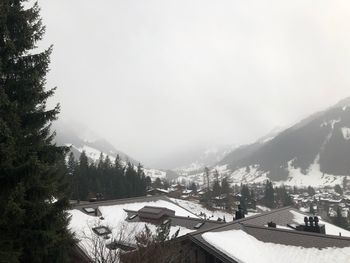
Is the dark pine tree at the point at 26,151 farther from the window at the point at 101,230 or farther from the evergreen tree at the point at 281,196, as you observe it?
the evergreen tree at the point at 281,196

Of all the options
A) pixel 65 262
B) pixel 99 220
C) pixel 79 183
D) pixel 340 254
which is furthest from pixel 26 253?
pixel 79 183

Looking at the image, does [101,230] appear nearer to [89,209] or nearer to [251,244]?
[89,209]

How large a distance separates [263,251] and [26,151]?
60.6 feet

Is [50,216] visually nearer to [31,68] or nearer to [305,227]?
[31,68]

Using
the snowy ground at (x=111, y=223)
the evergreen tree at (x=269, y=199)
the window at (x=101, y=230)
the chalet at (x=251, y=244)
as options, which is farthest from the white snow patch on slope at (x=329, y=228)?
the evergreen tree at (x=269, y=199)

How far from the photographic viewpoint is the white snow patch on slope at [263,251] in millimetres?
23438

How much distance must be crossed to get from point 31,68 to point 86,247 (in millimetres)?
19931

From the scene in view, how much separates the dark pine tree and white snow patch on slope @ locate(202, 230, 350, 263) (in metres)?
12.7

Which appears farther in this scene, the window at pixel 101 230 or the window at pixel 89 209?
the window at pixel 89 209

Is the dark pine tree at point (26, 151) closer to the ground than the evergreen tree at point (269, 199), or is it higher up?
higher up

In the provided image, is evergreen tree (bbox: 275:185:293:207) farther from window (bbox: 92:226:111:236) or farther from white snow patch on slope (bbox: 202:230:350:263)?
white snow patch on slope (bbox: 202:230:350:263)

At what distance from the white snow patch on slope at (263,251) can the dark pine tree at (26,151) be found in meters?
12.7

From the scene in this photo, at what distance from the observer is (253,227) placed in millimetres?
28703

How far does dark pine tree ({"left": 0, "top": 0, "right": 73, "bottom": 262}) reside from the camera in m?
12.1
